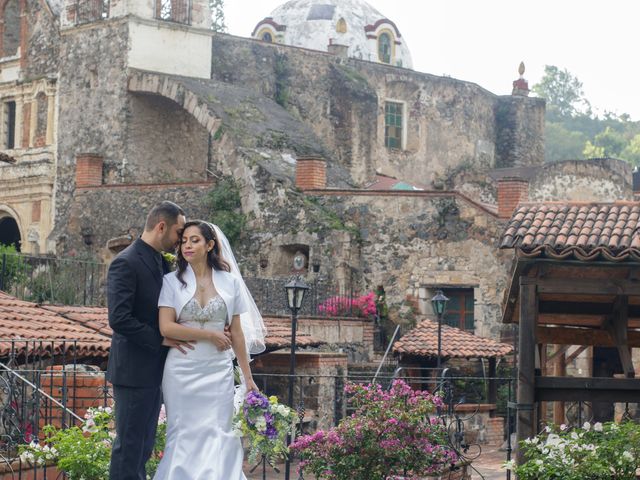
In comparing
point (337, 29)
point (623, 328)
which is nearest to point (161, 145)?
point (337, 29)

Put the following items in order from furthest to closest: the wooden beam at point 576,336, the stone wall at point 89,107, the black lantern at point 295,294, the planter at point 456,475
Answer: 1. the stone wall at point 89,107
2. the black lantern at point 295,294
3. the wooden beam at point 576,336
4. the planter at point 456,475

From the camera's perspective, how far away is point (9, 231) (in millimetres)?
38531

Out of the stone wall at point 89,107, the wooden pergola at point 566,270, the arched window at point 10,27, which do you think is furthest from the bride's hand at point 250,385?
the arched window at point 10,27

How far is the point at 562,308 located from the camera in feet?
53.7

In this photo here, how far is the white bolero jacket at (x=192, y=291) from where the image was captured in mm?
9180

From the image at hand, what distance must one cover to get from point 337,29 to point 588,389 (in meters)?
32.4

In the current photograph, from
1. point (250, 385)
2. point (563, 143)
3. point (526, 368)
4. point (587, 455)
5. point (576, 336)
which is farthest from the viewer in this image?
point (563, 143)

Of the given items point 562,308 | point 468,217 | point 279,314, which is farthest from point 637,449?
point 468,217

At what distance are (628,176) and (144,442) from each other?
34741 mm

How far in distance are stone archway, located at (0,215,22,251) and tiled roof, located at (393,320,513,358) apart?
15.0m

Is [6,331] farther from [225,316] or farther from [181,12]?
[181,12]

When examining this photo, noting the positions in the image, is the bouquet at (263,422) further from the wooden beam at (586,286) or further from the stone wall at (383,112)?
the stone wall at (383,112)

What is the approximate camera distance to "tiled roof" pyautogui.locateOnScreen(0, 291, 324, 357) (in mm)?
15836

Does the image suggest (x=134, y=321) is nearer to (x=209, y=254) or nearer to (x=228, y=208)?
(x=209, y=254)
